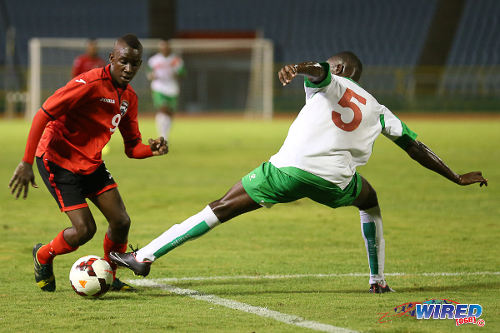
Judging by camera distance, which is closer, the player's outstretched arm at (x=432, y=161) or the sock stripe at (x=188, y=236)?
the sock stripe at (x=188, y=236)

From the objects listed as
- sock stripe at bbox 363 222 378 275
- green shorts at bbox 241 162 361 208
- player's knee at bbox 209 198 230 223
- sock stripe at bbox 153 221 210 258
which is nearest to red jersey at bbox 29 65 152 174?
sock stripe at bbox 153 221 210 258

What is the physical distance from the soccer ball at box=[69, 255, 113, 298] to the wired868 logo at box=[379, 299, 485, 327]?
1.92 meters

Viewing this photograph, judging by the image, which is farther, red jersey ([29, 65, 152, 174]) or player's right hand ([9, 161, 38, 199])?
red jersey ([29, 65, 152, 174])

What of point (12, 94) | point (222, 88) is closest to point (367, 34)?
point (222, 88)

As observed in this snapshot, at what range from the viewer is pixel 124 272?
635 cm

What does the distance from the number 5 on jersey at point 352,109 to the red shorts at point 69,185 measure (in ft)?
6.00

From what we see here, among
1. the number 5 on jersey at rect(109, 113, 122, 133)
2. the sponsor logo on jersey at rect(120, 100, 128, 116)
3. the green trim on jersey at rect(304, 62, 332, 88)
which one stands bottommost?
the number 5 on jersey at rect(109, 113, 122, 133)

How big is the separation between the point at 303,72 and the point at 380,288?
178 cm

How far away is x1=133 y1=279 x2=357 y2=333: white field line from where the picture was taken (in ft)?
14.7

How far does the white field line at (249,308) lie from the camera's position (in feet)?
14.7

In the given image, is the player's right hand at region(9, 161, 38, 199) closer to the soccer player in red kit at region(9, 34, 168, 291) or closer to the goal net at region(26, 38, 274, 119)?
the soccer player in red kit at region(9, 34, 168, 291)

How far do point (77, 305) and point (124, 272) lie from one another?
3.88 ft

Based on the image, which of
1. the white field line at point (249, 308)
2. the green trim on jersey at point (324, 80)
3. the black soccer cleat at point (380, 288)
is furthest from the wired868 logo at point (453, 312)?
the green trim on jersey at point (324, 80)

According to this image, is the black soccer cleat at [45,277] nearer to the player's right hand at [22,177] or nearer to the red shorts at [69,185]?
the red shorts at [69,185]
